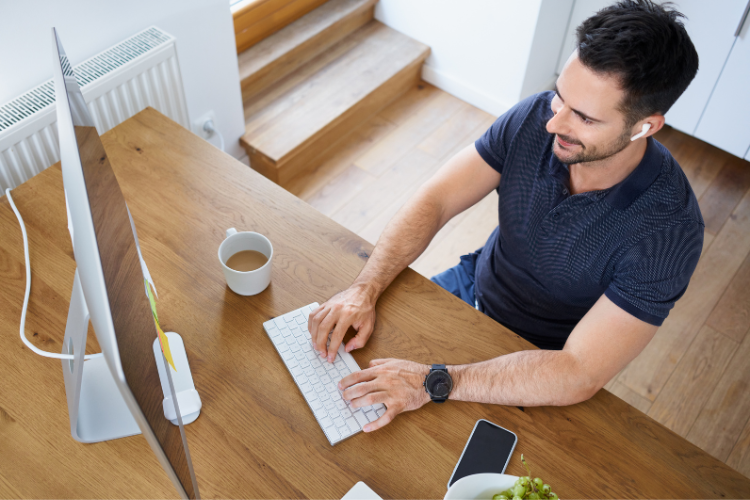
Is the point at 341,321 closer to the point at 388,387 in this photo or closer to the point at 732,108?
the point at 388,387

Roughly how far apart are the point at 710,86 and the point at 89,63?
236cm

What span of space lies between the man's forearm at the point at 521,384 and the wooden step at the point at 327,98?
4.94 feet

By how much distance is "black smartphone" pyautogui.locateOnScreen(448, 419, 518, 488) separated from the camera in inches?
36.0

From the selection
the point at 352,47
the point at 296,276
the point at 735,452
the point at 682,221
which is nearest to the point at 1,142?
the point at 296,276

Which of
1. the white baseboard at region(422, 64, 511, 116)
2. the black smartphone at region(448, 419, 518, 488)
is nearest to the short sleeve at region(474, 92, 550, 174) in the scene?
the black smartphone at region(448, 419, 518, 488)

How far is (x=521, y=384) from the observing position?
1.00 m

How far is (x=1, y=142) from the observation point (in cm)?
133

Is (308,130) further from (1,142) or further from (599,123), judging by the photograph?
(599,123)

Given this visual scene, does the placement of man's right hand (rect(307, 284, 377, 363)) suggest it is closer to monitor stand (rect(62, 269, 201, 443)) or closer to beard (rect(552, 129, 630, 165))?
monitor stand (rect(62, 269, 201, 443))

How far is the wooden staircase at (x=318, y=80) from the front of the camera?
2369 mm

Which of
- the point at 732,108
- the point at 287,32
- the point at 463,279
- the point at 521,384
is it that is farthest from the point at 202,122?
the point at 732,108

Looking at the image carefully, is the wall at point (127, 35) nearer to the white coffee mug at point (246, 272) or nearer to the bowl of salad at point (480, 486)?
the white coffee mug at point (246, 272)

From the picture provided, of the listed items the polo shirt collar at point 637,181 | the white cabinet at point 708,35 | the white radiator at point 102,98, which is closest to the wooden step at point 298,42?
the white radiator at point 102,98

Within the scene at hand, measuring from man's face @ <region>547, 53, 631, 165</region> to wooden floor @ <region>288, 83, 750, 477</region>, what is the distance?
1.08m
